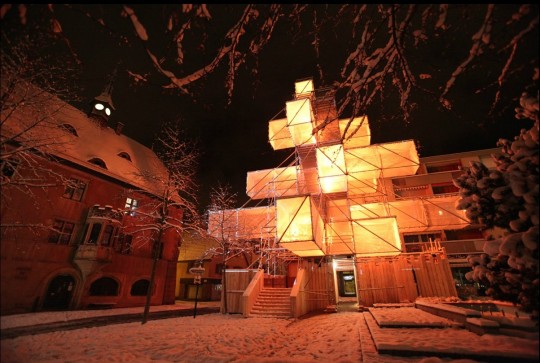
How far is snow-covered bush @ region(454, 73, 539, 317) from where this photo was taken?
251 cm

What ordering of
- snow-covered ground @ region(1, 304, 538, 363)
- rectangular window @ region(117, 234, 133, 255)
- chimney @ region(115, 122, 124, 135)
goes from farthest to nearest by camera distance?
chimney @ region(115, 122, 124, 135) → rectangular window @ region(117, 234, 133, 255) → snow-covered ground @ region(1, 304, 538, 363)

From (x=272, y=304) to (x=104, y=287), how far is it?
1355cm

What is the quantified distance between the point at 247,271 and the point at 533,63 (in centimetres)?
1385

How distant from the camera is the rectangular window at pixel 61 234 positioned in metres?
15.0

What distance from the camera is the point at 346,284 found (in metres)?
26.8

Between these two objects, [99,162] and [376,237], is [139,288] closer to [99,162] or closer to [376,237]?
[99,162]

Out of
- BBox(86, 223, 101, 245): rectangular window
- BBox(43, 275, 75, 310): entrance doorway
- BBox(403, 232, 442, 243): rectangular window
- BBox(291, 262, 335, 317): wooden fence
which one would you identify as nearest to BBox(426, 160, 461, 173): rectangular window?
BBox(403, 232, 442, 243): rectangular window

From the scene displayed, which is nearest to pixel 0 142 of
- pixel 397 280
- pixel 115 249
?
pixel 397 280

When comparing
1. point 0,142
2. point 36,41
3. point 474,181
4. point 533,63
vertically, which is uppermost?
point 36,41

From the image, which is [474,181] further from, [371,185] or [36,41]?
[371,185]

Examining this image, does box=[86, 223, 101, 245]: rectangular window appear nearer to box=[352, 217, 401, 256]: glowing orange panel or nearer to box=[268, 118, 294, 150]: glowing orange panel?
box=[268, 118, 294, 150]: glowing orange panel

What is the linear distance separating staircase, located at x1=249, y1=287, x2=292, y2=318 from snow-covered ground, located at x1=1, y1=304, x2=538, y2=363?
Result: 338cm

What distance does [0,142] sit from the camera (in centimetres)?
365

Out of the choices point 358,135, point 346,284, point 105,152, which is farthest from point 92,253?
point 346,284
